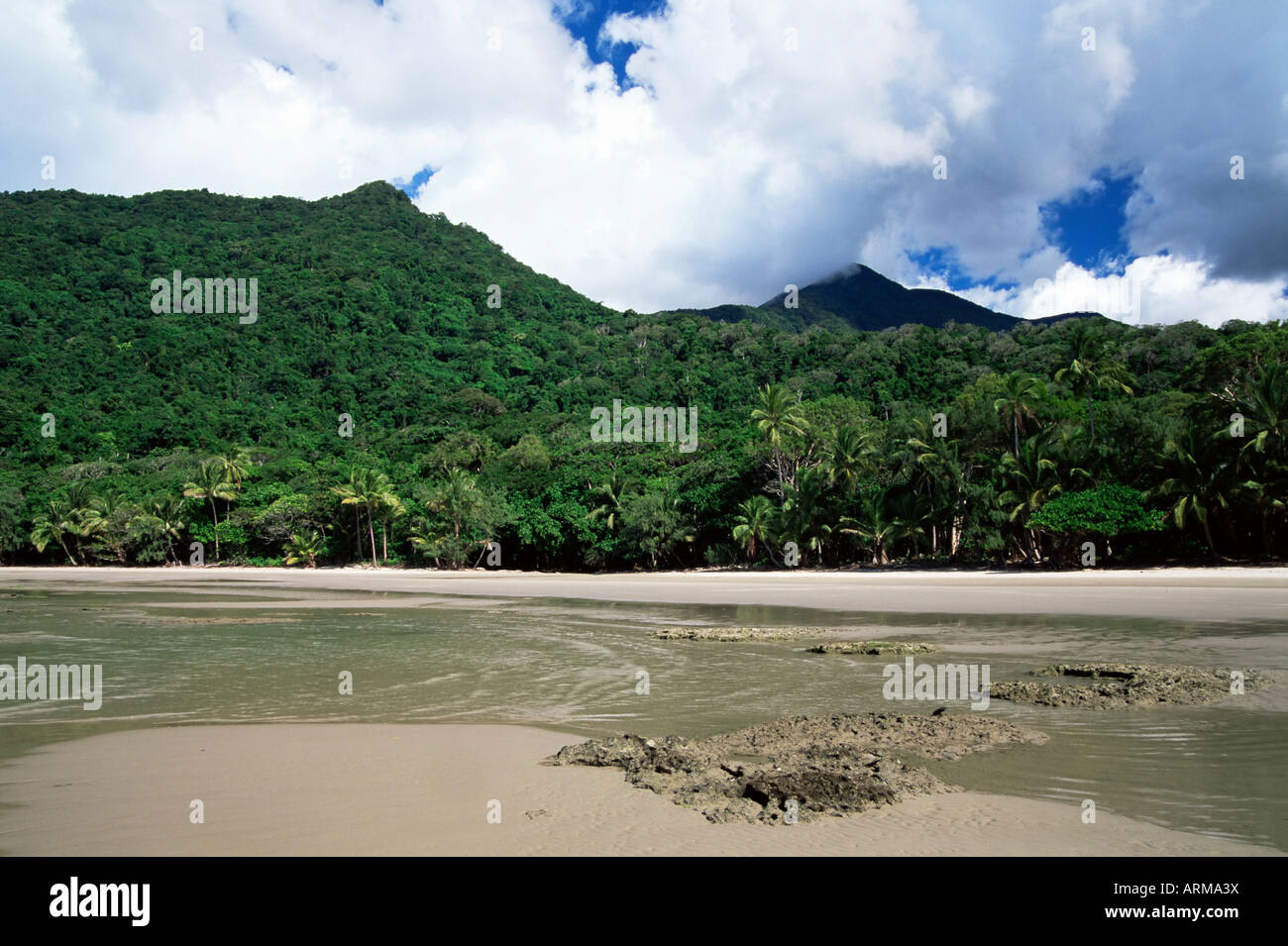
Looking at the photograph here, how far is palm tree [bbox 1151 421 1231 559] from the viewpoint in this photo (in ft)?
107

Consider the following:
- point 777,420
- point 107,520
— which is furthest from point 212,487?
point 777,420

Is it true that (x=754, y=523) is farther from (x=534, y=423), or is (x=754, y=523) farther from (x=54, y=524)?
(x=54, y=524)

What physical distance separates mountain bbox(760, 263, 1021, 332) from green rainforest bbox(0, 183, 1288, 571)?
217 ft

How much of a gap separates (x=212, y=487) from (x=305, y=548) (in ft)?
31.8

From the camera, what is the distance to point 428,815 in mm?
6039

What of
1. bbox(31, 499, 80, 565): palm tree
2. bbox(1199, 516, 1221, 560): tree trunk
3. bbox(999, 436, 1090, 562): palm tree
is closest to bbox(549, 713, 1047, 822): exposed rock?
bbox(1199, 516, 1221, 560): tree trunk

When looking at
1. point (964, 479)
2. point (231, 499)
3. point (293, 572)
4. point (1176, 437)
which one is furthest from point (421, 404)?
point (1176, 437)

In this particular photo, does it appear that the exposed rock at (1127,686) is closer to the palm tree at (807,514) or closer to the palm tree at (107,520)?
the palm tree at (807,514)

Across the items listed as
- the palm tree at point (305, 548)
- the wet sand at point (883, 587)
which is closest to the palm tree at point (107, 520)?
the wet sand at point (883, 587)

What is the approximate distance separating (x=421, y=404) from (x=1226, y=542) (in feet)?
261

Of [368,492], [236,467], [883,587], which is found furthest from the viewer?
[236,467]

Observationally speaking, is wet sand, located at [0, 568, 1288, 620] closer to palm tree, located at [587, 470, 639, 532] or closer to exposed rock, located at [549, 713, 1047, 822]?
palm tree, located at [587, 470, 639, 532]

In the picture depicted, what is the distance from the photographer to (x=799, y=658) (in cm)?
1461
